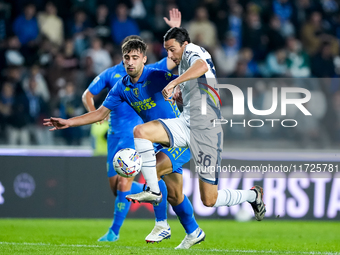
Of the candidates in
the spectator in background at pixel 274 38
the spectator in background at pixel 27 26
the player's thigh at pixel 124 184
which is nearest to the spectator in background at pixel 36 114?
the spectator in background at pixel 27 26

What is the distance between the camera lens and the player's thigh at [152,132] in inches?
224

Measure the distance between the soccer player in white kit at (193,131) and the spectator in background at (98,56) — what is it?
19.6 ft

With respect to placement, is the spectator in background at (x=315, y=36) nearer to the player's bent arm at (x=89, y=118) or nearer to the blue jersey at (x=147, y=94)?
the blue jersey at (x=147, y=94)

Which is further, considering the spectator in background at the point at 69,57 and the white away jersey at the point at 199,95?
the spectator in background at the point at 69,57

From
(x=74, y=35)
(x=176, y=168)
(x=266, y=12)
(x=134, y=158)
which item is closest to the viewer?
(x=134, y=158)

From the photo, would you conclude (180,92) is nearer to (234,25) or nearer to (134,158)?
(134,158)

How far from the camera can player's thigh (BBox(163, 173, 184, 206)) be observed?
637cm

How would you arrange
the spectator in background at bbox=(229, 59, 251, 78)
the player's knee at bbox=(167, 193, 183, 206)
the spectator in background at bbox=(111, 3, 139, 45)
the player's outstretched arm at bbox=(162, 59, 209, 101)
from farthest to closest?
1. the spectator in background at bbox=(111, 3, 139, 45)
2. the spectator in background at bbox=(229, 59, 251, 78)
3. the player's knee at bbox=(167, 193, 183, 206)
4. the player's outstretched arm at bbox=(162, 59, 209, 101)

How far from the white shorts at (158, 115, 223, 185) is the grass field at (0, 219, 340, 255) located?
0.84 meters

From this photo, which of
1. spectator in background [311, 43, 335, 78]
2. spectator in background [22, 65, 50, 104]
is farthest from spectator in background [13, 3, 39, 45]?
spectator in background [311, 43, 335, 78]

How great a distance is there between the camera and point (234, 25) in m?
13.4

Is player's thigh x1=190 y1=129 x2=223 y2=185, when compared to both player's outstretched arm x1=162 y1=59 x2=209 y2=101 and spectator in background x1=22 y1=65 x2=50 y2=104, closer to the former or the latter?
player's outstretched arm x1=162 y1=59 x2=209 y2=101

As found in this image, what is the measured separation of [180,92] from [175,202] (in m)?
1.28

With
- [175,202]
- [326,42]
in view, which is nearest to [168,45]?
[175,202]
